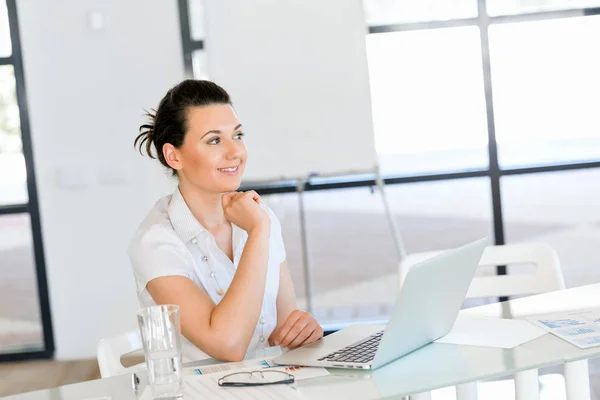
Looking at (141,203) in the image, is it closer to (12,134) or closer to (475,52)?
(12,134)

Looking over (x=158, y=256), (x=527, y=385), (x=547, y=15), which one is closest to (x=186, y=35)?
(x=547, y=15)

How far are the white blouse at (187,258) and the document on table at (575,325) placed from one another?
64 centimetres

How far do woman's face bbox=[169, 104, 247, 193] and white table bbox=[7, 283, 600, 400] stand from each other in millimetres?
547

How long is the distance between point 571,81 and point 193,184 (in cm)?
330

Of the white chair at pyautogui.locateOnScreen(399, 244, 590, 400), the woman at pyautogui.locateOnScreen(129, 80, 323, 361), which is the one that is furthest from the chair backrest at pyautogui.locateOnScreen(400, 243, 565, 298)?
the woman at pyautogui.locateOnScreen(129, 80, 323, 361)

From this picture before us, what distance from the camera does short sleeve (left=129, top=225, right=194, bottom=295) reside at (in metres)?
1.86

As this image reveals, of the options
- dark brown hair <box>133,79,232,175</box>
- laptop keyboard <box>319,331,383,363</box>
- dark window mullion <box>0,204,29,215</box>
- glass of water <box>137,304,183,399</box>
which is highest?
dark brown hair <box>133,79,232,175</box>

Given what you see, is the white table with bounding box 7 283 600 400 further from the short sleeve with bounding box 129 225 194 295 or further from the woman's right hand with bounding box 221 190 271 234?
the woman's right hand with bounding box 221 190 271 234

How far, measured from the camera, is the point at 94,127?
411 cm

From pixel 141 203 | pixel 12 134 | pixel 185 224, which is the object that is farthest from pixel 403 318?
pixel 12 134

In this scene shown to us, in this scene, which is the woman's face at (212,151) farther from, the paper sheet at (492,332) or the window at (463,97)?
the window at (463,97)

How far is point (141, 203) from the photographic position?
416 centimetres

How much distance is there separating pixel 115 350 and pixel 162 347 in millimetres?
546

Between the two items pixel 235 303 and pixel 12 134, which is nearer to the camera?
pixel 235 303
